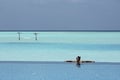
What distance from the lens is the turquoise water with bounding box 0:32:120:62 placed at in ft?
4.28

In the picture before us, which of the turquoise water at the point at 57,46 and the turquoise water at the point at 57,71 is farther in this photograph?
the turquoise water at the point at 57,71

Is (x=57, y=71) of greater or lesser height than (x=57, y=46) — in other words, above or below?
below

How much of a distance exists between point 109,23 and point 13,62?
707 mm

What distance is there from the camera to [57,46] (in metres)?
1.43

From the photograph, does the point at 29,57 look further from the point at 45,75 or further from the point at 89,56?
the point at 89,56

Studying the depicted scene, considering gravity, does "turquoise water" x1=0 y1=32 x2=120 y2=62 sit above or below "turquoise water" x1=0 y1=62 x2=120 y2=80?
above

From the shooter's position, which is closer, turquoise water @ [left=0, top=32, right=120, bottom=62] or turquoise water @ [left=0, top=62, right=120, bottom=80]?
turquoise water @ [left=0, top=32, right=120, bottom=62]

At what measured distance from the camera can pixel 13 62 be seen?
4.49 ft

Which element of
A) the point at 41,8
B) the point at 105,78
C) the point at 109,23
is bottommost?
the point at 105,78

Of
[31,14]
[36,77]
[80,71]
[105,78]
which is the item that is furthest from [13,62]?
[105,78]

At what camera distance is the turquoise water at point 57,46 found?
1305 millimetres

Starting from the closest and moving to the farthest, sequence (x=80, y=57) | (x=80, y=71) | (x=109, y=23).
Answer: (x=109, y=23) < (x=80, y=57) < (x=80, y=71)

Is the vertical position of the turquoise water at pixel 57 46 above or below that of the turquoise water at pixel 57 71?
above

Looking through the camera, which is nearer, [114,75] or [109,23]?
[109,23]
